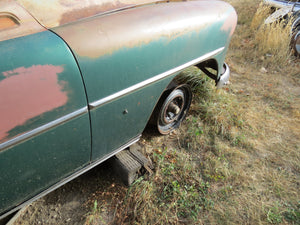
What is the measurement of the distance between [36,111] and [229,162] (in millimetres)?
1768

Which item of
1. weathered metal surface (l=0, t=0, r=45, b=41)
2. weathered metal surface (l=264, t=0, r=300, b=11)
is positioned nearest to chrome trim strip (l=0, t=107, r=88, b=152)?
weathered metal surface (l=0, t=0, r=45, b=41)

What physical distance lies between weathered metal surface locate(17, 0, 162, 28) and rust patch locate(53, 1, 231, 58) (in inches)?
3.3

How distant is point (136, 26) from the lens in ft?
4.79

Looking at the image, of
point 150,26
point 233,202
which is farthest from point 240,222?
point 150,26

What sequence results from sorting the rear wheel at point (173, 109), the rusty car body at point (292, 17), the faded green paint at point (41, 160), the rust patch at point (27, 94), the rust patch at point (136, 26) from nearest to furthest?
1. the rust patch at point (27, 94)
2. the faded green paint at point (41, 160)
3. the rust patch at point (136, 26)
4. the rear wheel at point (173, 109)
5. the rusty car body at point (292, 17)

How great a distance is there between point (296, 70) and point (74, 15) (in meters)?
3.68

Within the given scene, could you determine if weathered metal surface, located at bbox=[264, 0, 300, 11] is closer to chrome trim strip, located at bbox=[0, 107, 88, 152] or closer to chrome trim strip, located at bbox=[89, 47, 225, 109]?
chrome trim strip, located at bbox=[89, 47, 225, 109]

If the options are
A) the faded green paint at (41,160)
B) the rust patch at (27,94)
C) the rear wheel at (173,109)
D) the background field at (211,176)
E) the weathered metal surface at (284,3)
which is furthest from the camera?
the weathered metal surface at (284,3)

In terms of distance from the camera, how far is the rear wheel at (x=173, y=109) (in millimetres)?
2188

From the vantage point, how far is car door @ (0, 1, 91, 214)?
105cm

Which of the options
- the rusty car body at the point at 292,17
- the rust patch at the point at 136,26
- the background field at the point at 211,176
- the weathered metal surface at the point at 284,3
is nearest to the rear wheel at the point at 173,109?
the background field at the point at 211,176

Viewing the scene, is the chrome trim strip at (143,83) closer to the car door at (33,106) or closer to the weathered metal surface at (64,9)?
the car door at (33,106)

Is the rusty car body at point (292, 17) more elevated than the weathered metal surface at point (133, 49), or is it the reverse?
the weathered metal surface at point (133, 49)

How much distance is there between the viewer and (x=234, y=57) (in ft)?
13.8
